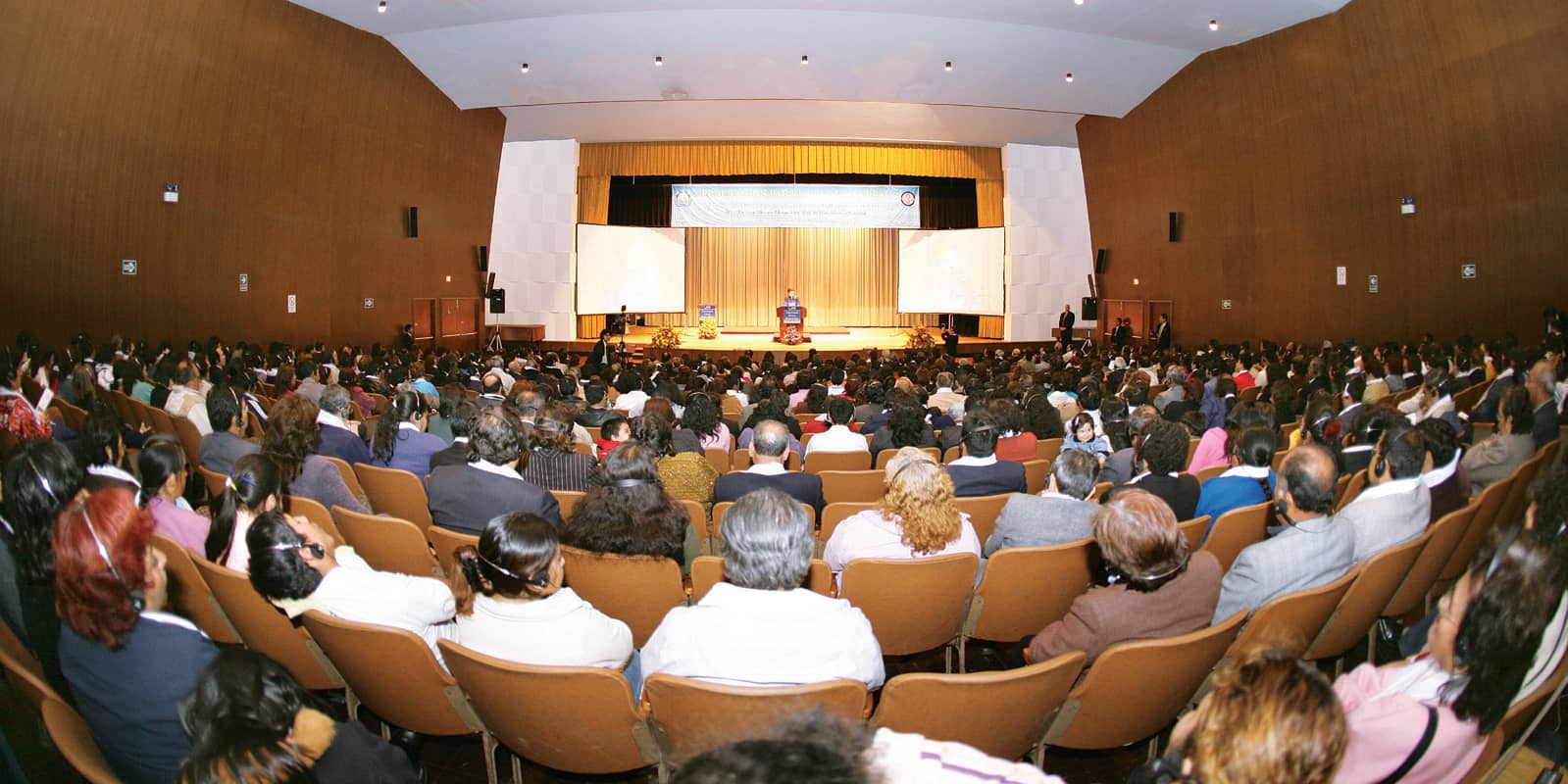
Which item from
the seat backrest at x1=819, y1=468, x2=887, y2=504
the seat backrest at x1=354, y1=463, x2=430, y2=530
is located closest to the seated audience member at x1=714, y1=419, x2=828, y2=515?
the seat backrest at x1=819, y1=468, x2=887, y2=504

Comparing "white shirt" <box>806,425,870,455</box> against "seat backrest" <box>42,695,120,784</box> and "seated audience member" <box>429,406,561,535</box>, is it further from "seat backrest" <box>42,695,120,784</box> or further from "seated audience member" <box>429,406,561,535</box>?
"seat backrest" <box>42,695,120,784</box>

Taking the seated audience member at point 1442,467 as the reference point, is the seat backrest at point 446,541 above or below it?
below

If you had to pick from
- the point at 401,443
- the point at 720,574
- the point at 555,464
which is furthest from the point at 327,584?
the point at 401,443

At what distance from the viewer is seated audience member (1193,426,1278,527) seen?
4.40 meters

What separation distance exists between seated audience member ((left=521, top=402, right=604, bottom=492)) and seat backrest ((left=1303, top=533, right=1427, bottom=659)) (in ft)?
11.0

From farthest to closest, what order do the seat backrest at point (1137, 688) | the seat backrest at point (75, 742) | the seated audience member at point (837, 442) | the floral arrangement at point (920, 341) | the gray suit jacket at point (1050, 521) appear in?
the floral arrangement at point (920, 341)
the seated audience member at point (837, 442)
the gray suit jacket at point (1050, 521)
the seat backrest at point (1137, 688)
the seat backrest at point (75, 742)

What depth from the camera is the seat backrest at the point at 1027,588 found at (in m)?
3.47

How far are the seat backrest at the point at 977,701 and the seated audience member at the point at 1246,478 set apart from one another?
2461mm

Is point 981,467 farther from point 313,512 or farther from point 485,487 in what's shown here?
point 313,512

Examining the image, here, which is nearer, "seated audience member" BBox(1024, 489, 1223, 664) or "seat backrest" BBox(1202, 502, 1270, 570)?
"seated audience member" BBox(1024, 489, 1223, 664)

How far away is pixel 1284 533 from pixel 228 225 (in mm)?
14102

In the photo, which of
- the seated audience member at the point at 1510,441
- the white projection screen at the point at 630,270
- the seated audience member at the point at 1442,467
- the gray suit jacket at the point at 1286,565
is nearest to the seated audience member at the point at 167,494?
the gray suit jacket at the point at 1286,565

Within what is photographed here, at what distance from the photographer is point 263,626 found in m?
3.06

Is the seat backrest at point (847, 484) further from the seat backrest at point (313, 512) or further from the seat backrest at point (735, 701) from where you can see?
the seat backrest at point (735, 701)
